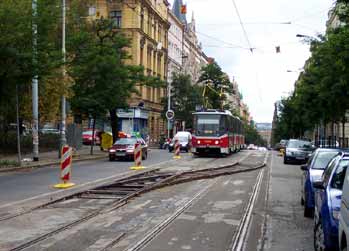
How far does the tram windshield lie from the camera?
39.0 meters

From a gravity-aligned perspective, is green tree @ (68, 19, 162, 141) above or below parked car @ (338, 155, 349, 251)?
above

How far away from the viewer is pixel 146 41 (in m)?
72.8

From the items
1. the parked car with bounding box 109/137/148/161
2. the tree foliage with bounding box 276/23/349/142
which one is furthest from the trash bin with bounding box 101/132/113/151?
the tree foliage with bounding box 276/23/349/142

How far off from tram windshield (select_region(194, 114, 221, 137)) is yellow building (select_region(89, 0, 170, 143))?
66.8 feet

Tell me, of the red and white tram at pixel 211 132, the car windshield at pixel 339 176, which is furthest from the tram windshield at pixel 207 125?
the car windshield at pixel 339 176

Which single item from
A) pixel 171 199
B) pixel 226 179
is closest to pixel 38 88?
pixel 226 179

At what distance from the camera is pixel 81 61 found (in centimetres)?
3553

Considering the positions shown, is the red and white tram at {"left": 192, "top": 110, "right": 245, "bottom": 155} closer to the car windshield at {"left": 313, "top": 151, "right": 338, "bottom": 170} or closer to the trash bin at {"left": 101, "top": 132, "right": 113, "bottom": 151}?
the trash bin at {"left": 101, "top": 132, "right": 113, "bottom": 151}

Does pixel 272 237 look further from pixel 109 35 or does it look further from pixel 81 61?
pixel 109 35

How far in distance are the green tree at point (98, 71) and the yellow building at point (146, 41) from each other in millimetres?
16931

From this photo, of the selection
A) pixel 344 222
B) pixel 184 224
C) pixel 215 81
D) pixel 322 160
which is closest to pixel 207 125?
pixel 322 160

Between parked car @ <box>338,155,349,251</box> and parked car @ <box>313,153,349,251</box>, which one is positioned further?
parked car @ <box>313,153,349,251</box>

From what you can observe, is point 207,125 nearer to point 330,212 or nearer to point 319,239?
point 319,239

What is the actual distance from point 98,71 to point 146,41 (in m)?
35.3
